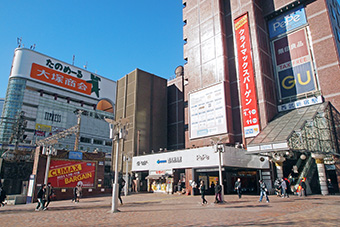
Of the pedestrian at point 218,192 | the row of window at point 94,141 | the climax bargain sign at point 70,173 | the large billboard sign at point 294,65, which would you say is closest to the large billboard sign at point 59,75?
the row of window at point 94,141

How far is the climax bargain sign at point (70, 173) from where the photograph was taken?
2780 centimetres

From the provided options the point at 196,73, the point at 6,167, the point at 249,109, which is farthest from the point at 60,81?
the point at 249,109

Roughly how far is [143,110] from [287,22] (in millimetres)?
30478

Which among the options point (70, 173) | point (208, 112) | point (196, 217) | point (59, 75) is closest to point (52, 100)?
point (59, 75)

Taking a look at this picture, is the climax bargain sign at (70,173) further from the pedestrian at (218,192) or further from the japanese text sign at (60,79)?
the japanese text sign at (60,79)

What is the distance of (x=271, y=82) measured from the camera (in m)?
33.5

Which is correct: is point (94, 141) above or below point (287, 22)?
below

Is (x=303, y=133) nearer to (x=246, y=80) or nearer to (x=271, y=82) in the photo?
(x=246, y=80)

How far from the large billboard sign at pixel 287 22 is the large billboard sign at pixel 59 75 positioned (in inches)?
2612

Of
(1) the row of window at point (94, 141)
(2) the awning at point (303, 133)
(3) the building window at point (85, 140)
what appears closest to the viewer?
(2) the awning at point (303, 133)

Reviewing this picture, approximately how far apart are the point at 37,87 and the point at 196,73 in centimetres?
5606

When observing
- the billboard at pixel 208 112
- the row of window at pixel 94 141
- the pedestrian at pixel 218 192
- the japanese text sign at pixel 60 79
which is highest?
the japanese text sign at pixel 60 79

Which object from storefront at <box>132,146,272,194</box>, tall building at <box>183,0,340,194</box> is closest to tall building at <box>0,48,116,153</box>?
storefront at <box>132,146,272,194</box>

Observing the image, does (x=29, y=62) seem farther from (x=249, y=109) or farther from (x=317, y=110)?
(x=317, y=110)
